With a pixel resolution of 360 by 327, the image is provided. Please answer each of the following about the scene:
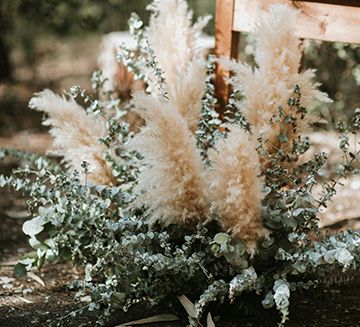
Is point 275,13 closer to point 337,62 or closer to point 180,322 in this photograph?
point 180,322

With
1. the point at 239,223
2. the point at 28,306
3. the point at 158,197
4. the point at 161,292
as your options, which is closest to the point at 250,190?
the point at 239,223

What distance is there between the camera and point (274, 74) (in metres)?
2.26

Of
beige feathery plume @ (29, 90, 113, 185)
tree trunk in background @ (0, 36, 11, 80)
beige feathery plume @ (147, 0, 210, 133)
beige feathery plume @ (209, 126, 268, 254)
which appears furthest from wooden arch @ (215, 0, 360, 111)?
tree trunk in background @ (0, 36, 11, 80)

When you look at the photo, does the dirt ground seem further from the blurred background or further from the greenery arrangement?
the blurred background

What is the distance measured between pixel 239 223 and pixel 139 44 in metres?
1.22

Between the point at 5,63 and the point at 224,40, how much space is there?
427cm

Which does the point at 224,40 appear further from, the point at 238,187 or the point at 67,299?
the point at 67,299

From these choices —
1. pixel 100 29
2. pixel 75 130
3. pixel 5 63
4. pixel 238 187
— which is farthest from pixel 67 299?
pixel 100 29

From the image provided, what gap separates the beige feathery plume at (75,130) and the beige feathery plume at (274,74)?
673 millimetres

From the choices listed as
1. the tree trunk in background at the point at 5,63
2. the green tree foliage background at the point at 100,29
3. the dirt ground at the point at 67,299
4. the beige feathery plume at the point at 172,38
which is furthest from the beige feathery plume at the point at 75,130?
the tree trunk in background at the point at 5,63

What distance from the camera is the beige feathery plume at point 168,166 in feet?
6.72

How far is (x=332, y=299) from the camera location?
2547 millimetres

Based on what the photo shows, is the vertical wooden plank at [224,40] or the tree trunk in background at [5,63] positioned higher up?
the tree trunk in background at [5,63]

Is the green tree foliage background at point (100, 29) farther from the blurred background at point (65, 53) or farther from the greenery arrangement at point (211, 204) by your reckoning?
the greenery arrangement at point (211, 204)
